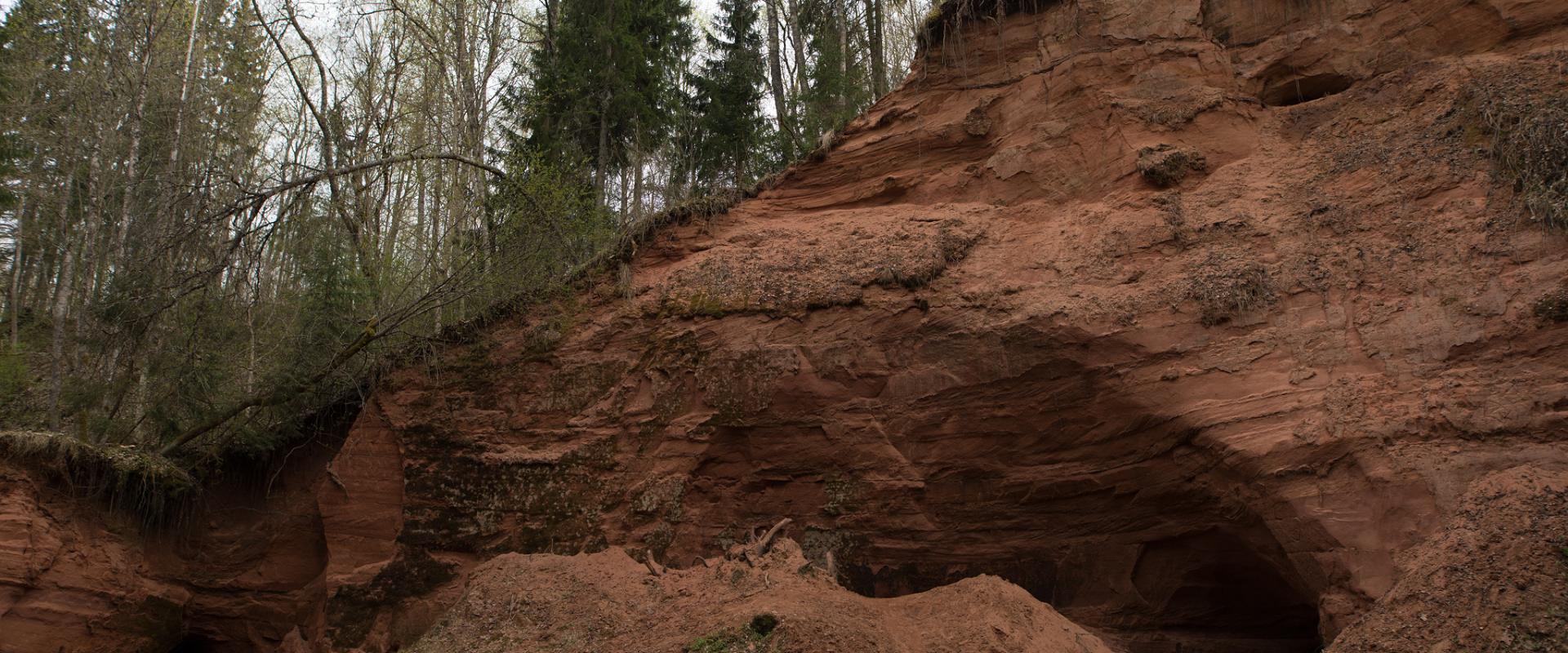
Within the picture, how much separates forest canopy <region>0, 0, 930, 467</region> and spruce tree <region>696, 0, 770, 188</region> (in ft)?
0.17

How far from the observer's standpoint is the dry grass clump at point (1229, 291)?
281 inches

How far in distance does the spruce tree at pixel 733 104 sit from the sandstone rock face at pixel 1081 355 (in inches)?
322

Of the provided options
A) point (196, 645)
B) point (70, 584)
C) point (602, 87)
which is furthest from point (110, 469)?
point (602, 87)

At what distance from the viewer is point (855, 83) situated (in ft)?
57.0

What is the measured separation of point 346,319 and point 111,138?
6.69m

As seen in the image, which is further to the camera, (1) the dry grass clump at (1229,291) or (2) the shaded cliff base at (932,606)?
(1) the dry grass clump at (1229,291)

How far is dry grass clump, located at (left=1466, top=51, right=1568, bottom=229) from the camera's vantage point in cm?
629

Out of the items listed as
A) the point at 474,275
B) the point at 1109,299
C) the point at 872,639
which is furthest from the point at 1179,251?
the point at 474,275

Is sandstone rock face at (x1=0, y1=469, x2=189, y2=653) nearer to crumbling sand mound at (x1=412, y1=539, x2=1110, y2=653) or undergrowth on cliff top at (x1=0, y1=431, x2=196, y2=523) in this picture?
undergrowth on cliff top at (x1=0, y1=431, x2=196, y2=523)

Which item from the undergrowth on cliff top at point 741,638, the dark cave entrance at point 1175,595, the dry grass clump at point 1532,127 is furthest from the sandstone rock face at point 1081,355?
the undergrowth on cliff top at point 741,638

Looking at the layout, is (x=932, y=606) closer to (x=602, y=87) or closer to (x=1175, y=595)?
(x=1175, y=595)

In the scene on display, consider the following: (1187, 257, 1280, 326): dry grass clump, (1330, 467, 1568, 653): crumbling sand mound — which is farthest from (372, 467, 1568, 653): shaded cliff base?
(1187, 257, 1280, 326): dry grass clump

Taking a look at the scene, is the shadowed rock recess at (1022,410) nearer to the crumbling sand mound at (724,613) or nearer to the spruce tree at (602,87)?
the crumbling sand mound at (724,613)

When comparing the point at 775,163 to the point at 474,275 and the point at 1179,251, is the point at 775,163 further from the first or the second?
the point at 1179,251
